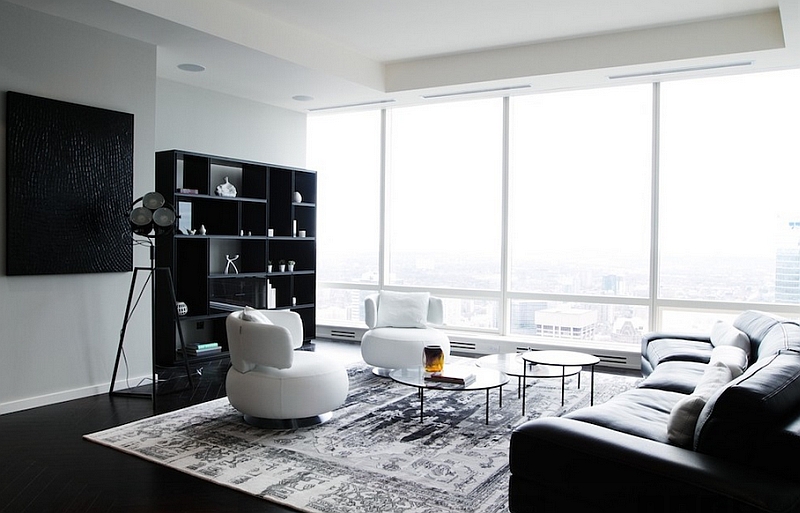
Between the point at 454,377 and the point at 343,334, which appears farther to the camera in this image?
the point at 343,334

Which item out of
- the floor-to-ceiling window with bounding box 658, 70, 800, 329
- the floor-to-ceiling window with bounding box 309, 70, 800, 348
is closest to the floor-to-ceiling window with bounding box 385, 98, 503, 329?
the floor-to-ceiling window with bounding box 309, 70, 800, 348

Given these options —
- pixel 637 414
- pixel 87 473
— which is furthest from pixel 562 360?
pixel 87 473

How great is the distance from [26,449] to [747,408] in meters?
3.88

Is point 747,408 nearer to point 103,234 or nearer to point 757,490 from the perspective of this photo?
point 757,490

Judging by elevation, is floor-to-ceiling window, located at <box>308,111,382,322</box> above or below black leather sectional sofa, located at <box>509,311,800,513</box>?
above

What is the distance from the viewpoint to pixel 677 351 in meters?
4.84

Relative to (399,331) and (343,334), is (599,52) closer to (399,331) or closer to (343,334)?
(399,331)

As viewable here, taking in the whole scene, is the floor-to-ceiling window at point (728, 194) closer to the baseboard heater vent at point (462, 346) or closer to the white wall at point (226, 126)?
the baseboard heater vent at point (462, 346)

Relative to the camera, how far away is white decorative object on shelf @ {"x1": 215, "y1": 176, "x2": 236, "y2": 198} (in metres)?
6.84

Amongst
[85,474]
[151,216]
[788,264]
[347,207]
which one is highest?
[347,207]

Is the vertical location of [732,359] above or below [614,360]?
above

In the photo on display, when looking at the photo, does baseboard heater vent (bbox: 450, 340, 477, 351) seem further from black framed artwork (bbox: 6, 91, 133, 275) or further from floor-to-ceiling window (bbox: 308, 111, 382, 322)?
black framed artwork (bbox: 6, 91, 133, 275)

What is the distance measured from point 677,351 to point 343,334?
444cm

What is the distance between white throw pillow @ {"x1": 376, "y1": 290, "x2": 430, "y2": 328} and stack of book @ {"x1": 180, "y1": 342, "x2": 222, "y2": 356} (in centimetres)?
174
